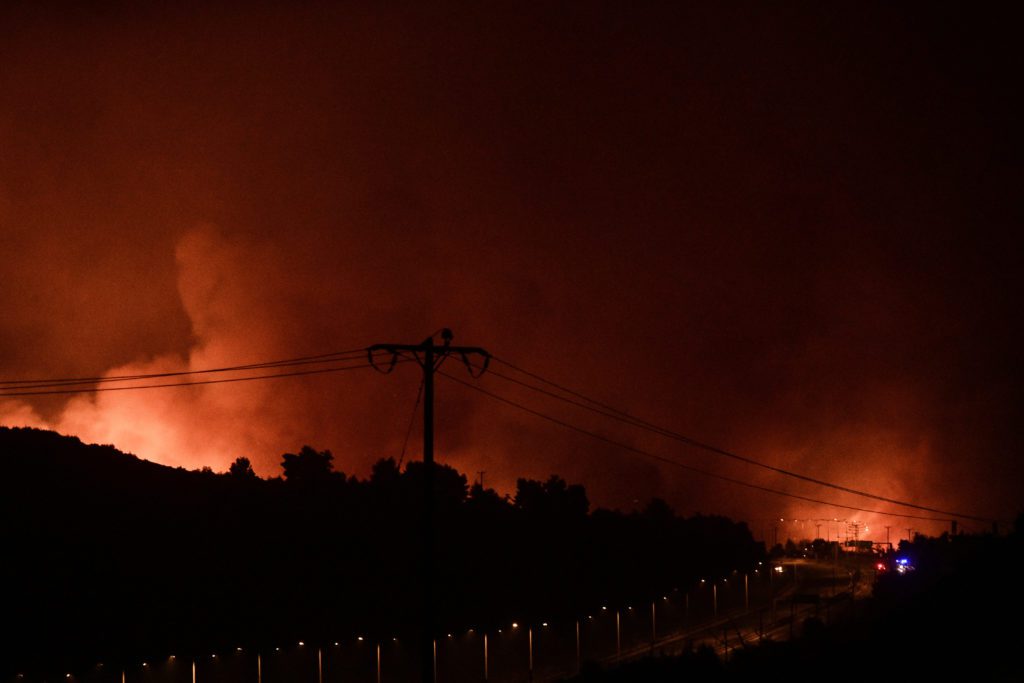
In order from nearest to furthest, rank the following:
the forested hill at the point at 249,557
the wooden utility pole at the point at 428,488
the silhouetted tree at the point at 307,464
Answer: the wooden utility pole at the point at 428,488 → the forested hill at the point at 249,557 → the silhouetted tree at the point at 307,464

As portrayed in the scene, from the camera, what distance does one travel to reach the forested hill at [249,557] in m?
57.9

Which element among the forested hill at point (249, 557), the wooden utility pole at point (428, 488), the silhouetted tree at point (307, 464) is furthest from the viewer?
the silhouetted tree at point (307, 464)

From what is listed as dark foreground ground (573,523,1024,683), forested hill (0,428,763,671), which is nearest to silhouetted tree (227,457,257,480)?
forested hill (0,428,763,671)

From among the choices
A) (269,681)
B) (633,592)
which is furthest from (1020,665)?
(633,592)

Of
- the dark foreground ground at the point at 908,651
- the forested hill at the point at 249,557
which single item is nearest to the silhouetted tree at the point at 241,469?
the forested hill at the point at 249,557

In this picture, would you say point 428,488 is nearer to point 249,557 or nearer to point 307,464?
point 249,557

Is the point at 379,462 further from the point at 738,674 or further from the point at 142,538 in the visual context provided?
the point at 738,674

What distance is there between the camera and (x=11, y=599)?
56312mm

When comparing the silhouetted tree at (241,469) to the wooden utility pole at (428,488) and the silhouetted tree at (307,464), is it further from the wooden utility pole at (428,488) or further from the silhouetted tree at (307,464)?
the wooden utility pole at (428,488)

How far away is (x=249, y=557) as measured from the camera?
225 ft

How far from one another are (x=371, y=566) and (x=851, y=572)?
8234 cm

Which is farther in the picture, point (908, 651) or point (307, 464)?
point (307, 464)

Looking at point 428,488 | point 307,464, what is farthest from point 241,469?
point 428,488

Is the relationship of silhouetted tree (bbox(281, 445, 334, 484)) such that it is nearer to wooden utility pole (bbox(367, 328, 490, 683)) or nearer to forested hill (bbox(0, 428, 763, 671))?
forested hill (bbox(0, 428, 763, 671))
